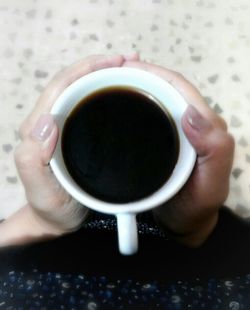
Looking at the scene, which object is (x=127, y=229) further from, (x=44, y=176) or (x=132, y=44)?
(x=132, y=44)

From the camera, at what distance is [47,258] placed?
59 centimetres

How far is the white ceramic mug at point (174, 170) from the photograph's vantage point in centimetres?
44

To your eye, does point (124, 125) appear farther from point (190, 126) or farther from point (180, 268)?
point (180, 268)

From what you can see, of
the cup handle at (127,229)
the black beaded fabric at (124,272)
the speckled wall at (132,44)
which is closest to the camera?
the cup handle at (127,229)

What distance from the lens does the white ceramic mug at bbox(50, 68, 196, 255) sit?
44cm

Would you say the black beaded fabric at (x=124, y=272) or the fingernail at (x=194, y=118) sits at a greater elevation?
the fingernail at (x=194, y=118)

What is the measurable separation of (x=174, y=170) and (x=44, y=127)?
0.12 m

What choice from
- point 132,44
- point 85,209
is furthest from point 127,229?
point 132,44

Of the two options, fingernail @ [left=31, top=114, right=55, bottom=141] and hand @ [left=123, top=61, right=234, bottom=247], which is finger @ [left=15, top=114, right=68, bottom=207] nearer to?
fingernail @ [left=31, top=114, right=55, bottom=141]

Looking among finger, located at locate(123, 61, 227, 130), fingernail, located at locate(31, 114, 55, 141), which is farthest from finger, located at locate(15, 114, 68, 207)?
finger, located at locate(123, 61, 227, 130)

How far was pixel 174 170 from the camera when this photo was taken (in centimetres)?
48

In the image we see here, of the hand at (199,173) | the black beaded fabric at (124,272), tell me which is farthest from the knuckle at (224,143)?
the black beaded fabric at (124,272)

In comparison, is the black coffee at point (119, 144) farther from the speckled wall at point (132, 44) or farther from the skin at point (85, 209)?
the speckled wall at point (132, 44)

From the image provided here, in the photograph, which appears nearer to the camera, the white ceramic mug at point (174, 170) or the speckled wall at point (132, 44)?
the white ceramic mug at point (174, 170)
